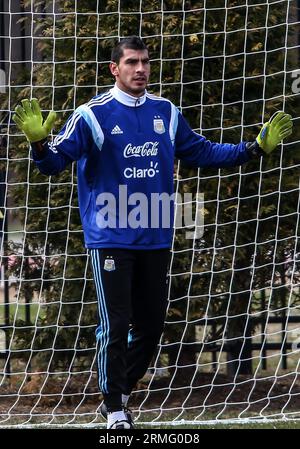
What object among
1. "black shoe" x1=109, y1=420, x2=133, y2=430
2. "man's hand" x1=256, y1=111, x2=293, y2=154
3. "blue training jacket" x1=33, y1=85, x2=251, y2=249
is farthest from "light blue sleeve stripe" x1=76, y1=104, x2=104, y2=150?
"black shoe" x1=109, y1=420, x2=133, y2=430

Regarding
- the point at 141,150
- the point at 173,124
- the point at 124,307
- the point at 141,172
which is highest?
the point at 173,124

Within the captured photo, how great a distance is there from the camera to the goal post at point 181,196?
7.10 m

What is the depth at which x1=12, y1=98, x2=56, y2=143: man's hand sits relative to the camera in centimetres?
541

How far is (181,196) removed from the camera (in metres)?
7.12

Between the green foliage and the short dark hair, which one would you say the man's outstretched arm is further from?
the green foliage

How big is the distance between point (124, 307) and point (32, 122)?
1.02 m

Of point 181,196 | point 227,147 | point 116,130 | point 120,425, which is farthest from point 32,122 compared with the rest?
point 181,196

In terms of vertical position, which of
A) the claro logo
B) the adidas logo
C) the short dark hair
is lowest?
the claro logo

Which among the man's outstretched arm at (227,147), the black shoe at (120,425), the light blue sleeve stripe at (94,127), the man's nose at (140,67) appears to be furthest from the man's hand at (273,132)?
the black shoe at (120,425)

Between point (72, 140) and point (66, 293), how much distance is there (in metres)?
1.84

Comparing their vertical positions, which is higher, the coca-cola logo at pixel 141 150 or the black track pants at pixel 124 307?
the coca-cola logo at pixel 141 150

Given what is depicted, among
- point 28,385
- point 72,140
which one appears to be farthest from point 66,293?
point 72,140

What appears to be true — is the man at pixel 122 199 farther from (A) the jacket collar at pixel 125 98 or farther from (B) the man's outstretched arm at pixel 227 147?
(B) the man's outstretched arm at pixel 227 147

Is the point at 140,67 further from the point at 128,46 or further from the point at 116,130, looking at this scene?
the point at 116,130
